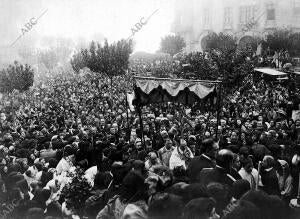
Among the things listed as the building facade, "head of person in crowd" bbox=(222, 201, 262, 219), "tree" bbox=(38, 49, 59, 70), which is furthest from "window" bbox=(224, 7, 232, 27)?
"head of person in crowd" bbox=(222, 201, 262, 219)

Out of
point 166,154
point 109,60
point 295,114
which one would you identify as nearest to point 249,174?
point 166,154

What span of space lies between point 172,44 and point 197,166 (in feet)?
137

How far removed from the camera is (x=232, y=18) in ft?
145

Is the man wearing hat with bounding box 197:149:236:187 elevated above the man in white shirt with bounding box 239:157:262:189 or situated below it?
above

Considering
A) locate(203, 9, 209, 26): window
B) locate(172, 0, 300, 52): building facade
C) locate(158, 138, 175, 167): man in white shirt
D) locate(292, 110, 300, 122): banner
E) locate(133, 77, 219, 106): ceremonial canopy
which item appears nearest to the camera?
locate(158, 138, 175, 167): man in white shirt

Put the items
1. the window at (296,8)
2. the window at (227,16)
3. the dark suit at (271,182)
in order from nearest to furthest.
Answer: the dark suit at (271,182) → the window at (296,8) → the window at (227,16)

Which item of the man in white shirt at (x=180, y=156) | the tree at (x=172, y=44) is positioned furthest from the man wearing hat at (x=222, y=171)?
the tree at (x=172, y=44)

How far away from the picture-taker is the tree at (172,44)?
45438 mm

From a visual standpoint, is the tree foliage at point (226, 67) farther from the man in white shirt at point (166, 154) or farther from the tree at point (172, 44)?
the tree at point (172, 44)

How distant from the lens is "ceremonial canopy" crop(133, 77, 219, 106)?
26.3ft

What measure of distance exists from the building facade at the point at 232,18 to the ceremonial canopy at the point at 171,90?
29796 millimetres

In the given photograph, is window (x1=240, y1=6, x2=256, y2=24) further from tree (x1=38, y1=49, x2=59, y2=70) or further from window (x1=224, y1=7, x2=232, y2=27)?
tree (x1=38, y1=49, x2=59, y2=70)

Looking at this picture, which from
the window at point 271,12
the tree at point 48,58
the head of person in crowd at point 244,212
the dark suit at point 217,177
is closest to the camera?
the head of person in crowd at point 244,212

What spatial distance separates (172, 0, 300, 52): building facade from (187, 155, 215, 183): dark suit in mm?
33214
